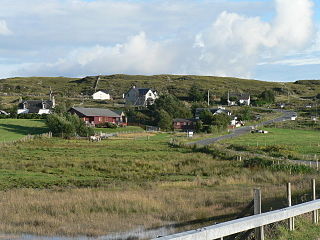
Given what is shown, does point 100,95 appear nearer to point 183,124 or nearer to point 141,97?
point 141,97

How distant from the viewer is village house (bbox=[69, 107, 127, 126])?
89812 millimetres

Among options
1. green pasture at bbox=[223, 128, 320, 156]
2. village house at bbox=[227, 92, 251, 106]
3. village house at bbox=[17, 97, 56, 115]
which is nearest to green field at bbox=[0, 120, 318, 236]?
green pasture at bbox=[223, 128, 320, 156]

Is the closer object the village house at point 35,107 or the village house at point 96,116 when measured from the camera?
the village house at point 96,116

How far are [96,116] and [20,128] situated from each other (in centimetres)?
1983

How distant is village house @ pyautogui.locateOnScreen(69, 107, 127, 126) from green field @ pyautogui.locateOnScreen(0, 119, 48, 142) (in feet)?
26.0

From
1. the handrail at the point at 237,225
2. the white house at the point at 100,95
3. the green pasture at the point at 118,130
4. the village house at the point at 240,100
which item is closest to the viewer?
the handrail at the point at 237,225

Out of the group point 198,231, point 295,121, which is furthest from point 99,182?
point 295,121

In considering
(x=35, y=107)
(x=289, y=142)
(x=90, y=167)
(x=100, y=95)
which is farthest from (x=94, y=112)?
(x=100, y=95)

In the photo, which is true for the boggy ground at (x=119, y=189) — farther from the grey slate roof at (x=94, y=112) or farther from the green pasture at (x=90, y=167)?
the grey slate roof at (x=94, y=112)

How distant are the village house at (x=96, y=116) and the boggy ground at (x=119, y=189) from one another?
136 ft

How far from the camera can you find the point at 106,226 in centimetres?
1592

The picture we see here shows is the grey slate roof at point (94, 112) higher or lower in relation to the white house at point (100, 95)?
lower

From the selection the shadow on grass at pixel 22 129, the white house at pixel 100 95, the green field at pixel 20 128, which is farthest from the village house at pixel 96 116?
the white house at pixel 100 95

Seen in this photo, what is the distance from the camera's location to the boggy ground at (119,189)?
54.5 feet
